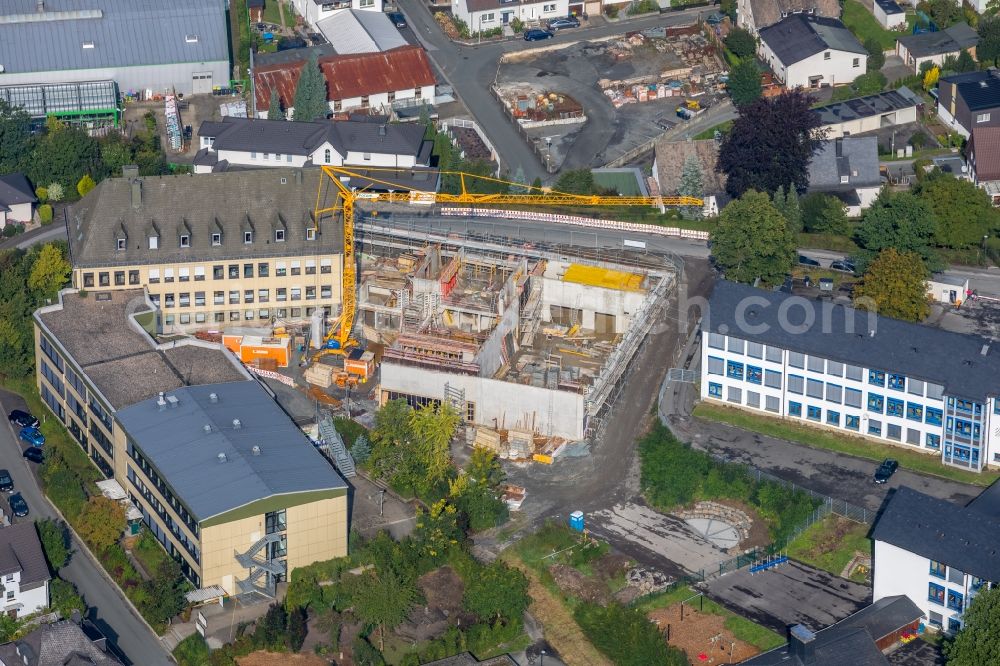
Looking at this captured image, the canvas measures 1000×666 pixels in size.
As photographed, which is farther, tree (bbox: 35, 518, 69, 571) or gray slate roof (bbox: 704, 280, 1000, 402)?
gray slate roof (bbox: 704, 280, 1000, 402)

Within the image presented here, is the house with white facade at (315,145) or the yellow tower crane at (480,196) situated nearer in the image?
the yellow tower crane at (480,196)

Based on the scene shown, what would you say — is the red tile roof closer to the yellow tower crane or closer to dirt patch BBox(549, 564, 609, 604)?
the yellow tower crane

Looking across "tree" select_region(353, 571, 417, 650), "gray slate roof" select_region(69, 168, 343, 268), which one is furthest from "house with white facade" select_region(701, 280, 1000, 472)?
"gray slate roof" select_region(69, 168, 343, 268)

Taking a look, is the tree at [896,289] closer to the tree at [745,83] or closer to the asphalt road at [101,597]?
the tree at [745,83]

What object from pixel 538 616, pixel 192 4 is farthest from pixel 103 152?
pixel 538 616

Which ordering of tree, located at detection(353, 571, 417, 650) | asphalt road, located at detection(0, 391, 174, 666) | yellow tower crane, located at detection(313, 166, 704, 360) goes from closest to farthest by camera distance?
tree, located at detection(353, 571, 417, 650) < asphalt road, located at detection(0, 391, 174, 666) < yellow tower crane, located at detection(313, 166, 704, 360)

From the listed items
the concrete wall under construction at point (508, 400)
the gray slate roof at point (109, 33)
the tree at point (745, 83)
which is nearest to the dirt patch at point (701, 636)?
the concrete wall under construction at point (508, 400)
